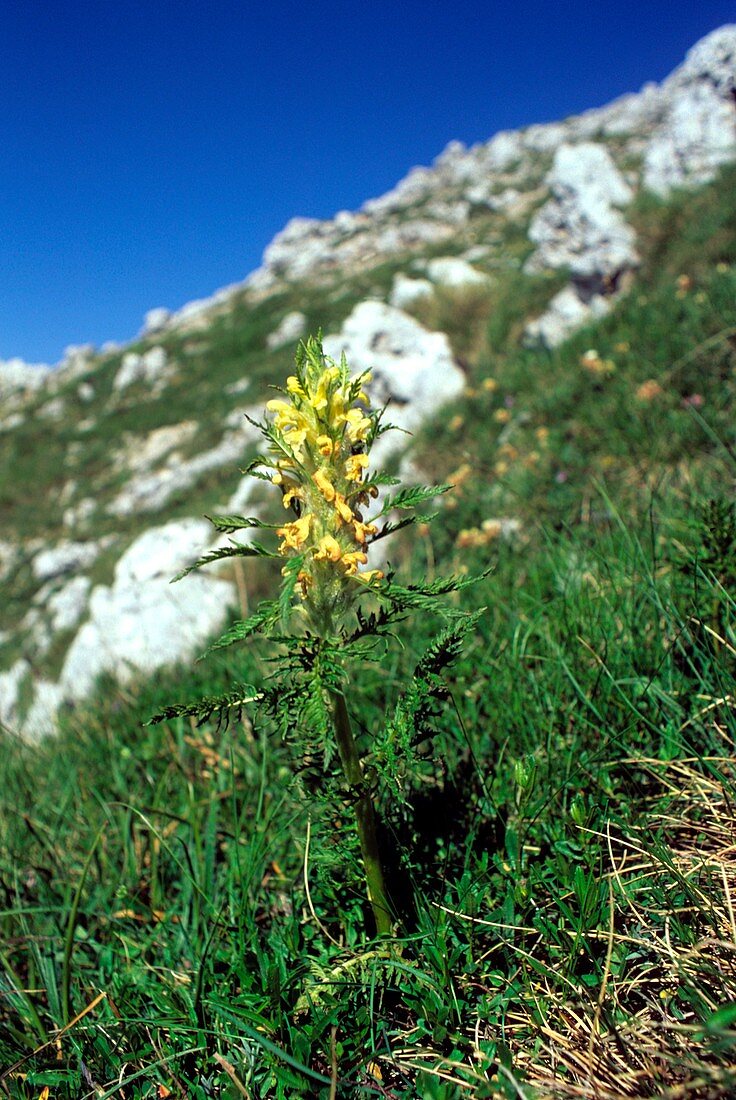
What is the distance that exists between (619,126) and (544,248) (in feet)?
179

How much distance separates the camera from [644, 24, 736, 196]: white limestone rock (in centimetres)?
1280

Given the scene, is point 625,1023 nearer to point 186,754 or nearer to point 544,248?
point 186,754

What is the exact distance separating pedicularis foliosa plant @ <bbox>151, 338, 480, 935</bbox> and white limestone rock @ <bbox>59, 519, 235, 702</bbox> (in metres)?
3.68

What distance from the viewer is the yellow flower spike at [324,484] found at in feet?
3.82

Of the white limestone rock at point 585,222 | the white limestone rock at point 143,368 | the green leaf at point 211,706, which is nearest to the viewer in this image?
the green leaf at point 211,706

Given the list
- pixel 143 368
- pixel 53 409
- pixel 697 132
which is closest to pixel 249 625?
pixel 697 132

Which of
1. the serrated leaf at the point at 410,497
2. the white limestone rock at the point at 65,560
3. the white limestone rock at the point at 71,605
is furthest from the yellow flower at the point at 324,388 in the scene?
the white limestone rock at the point at 65,560

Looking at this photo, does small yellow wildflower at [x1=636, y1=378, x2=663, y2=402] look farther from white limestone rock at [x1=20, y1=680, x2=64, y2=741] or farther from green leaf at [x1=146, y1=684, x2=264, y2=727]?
white limestone rock at [x1=20, y1=680, x2=64, y2=741]

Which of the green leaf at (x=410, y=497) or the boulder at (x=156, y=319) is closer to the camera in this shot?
the green leaf at (x=410, y=497)

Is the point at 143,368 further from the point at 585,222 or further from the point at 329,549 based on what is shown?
the point at 329,549

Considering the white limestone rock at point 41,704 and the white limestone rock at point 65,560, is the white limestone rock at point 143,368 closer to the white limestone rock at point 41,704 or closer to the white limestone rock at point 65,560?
the white limestone rock at point 65,560

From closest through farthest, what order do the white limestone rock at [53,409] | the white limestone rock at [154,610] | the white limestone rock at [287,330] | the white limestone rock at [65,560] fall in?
the white limestone rock at [154,610], the white limestone rock at [65,560], the white limestone rock at [287,330], the white limestone rock at [53,409]

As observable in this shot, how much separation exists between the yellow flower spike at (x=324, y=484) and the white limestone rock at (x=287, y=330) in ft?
82.4

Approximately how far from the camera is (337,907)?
149cm
